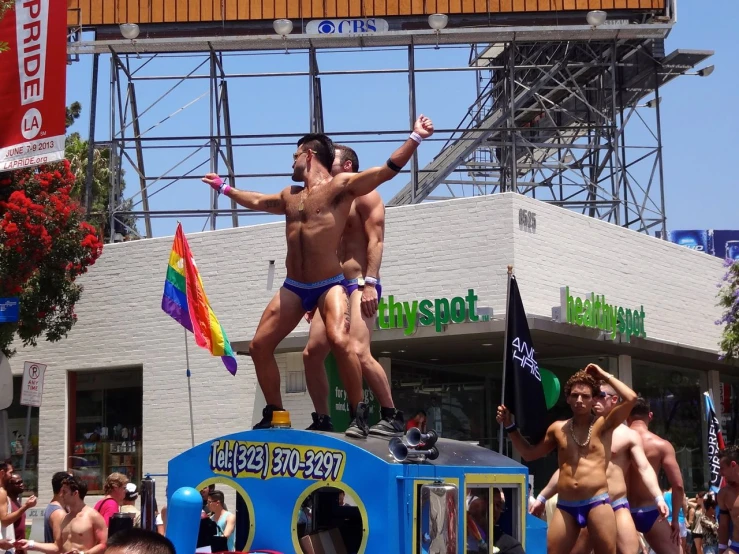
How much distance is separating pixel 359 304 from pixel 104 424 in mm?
14642

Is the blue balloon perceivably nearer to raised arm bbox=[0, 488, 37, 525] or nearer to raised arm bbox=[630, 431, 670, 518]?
raised arm bbox=[630, 431, 670, 518]

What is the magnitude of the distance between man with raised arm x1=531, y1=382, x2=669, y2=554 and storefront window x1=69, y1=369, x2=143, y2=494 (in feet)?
42.7

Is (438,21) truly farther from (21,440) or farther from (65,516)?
(65,516)

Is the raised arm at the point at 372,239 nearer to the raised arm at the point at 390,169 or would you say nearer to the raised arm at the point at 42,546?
the raised arm at the point at 390,169

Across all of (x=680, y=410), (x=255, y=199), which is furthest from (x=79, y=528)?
(x=680, y=410)

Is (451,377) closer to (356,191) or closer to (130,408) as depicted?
(130,408)

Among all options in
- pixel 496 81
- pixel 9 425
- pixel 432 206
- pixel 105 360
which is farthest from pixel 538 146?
pixel 9 425

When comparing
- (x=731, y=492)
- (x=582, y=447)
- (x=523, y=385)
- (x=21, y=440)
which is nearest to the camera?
(x=582, y=447)

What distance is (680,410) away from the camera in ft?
75.9

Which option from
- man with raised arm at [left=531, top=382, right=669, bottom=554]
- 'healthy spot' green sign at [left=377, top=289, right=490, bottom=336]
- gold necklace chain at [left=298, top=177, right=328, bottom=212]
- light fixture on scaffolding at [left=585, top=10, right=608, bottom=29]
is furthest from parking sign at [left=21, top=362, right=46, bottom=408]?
light fixture on scaffolding at [left=585, top=10, right=608, bottom=29]

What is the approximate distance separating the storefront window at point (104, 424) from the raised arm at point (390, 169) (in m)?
14.1

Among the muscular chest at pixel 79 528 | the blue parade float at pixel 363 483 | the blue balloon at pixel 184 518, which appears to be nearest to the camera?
the blue balloon at pixel 184 518

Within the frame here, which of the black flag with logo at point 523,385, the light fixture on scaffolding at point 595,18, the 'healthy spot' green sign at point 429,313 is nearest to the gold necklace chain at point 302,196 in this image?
the black flag with logo at point 523,385

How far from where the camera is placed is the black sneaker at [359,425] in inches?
279
